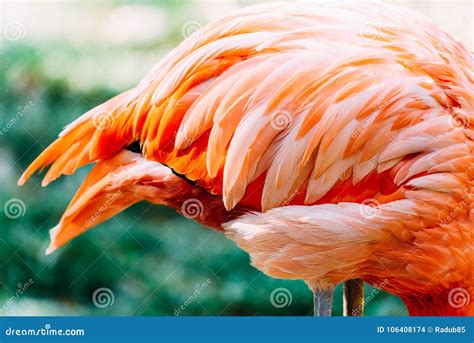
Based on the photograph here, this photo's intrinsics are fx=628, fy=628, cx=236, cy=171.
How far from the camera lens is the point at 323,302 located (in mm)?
1853

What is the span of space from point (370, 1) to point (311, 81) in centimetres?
39

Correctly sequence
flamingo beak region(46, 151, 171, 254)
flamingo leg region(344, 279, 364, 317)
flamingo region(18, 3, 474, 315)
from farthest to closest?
1. flamingo leg region(344, 279, 364, 317)
2. flamingo beak region(46, 151, 171, 254)
3. flamingo region(18, 3, 474, 315)

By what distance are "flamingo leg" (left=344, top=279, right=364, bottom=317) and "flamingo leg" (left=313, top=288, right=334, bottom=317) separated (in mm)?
310

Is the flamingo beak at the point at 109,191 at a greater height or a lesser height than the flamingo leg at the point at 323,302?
greater

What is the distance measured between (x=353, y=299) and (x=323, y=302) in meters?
0.35

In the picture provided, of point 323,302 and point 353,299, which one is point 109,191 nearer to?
point 323,302

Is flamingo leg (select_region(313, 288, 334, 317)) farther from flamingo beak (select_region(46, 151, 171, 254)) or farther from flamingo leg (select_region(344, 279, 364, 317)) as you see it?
flamingo beak (select_region(46, 151, 171, 254))

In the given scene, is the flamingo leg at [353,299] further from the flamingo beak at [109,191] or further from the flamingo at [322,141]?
the flamingo beak at [109,191]

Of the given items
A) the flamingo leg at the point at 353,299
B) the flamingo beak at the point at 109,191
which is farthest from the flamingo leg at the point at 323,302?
the flamingo beak at the point at 109,191

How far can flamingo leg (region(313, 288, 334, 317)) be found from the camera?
1838mm

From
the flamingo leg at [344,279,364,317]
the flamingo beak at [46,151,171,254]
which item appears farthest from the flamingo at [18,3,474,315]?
the flamingo leg at [344,279,364,317]

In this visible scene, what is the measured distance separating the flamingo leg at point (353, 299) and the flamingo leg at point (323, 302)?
310mm

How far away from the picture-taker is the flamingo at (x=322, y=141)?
1.60 m

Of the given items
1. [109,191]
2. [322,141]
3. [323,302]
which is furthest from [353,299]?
[109,191]
